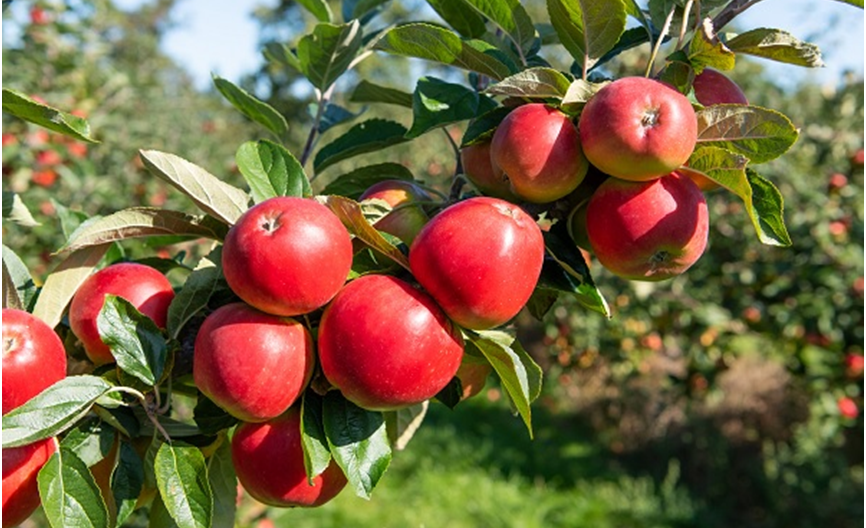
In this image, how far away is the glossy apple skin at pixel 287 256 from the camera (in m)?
0.60

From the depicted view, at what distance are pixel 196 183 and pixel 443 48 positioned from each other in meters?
0.25

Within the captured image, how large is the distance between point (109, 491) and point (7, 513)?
95mm

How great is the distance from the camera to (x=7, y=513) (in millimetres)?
652

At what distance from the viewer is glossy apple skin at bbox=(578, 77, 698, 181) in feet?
2.06

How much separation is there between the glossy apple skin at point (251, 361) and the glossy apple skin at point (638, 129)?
278 millimetres

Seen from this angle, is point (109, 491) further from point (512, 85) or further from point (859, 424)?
point (859, 424)

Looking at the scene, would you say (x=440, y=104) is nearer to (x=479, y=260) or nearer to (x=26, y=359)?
(x=479, y=260)

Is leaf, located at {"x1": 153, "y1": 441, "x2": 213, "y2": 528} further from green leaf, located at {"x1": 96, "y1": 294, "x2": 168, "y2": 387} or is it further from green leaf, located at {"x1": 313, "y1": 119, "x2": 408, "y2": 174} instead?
green leaf, located at {"x1": 313, "y1": 119, "x2": 408, "y2": 174}

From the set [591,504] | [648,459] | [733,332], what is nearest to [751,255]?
[733,332]

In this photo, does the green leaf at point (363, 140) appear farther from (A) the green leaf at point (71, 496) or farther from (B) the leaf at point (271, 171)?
(A) the green leaf at point (71, 496)

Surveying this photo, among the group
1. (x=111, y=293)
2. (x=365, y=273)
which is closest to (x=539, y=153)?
(x=365, y=273)

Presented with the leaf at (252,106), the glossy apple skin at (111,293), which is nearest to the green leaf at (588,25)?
the leaf at (252,106)

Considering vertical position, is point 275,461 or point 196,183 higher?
point 196,183

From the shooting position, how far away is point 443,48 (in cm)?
75
